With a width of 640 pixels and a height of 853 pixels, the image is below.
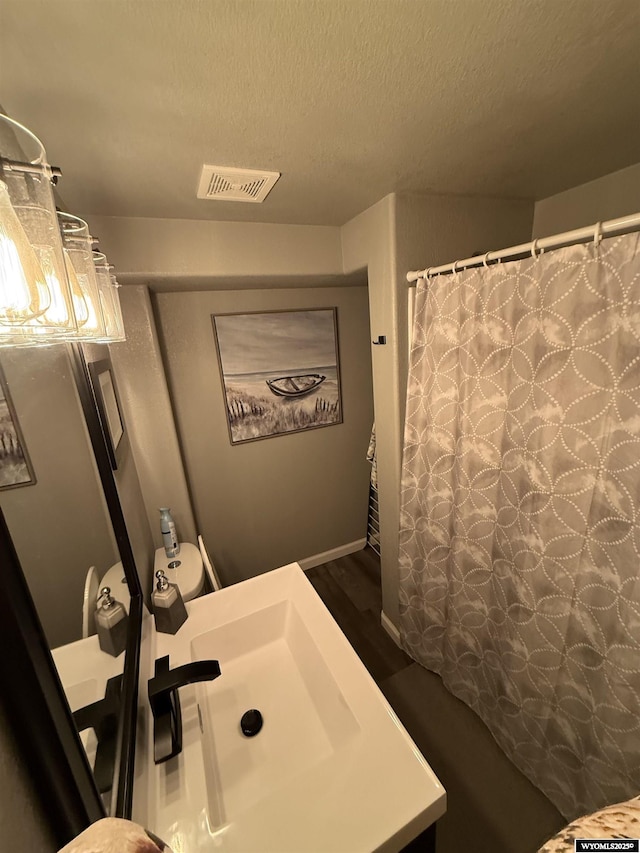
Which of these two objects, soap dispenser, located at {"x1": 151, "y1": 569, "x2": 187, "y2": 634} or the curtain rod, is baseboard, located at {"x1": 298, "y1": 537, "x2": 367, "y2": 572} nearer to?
soap dispenser, located at {"x1": 151, "y1": 569, "x2": 187, "y2": 634}

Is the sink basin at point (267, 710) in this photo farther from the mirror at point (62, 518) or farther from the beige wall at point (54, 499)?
the beige wall at point (54, 499)

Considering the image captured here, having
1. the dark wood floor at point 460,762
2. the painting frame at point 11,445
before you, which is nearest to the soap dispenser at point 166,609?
the painting frame at point 11,445

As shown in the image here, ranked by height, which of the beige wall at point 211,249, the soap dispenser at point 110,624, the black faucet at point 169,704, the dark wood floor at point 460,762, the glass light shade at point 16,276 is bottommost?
the dark wood floor at point 460,762

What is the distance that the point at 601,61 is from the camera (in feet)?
2.35

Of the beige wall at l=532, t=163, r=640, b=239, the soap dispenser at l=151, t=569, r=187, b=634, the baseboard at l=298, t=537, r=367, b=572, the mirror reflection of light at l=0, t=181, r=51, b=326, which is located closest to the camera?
the mirror reflection of light at l=0, t=181, r=51, b=326

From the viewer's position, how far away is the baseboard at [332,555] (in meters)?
2.44

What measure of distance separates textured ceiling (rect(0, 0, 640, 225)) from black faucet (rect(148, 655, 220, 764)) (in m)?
1.24

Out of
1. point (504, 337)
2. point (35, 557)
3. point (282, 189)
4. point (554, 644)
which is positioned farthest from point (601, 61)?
point (554, 644)

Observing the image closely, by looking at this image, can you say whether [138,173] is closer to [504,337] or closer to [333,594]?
[504,337]

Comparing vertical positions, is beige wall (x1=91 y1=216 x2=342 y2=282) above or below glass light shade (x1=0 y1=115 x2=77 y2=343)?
above

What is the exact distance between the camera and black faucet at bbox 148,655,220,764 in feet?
2.37

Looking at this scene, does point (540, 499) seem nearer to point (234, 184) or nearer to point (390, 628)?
point (390, 628)

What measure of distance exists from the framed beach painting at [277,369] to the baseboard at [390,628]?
4.11 feet

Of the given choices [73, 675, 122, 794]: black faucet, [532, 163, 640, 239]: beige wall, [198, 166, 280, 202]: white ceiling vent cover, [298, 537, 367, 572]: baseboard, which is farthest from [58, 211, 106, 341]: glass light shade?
[298, 537, 367, 572]: baseboard
